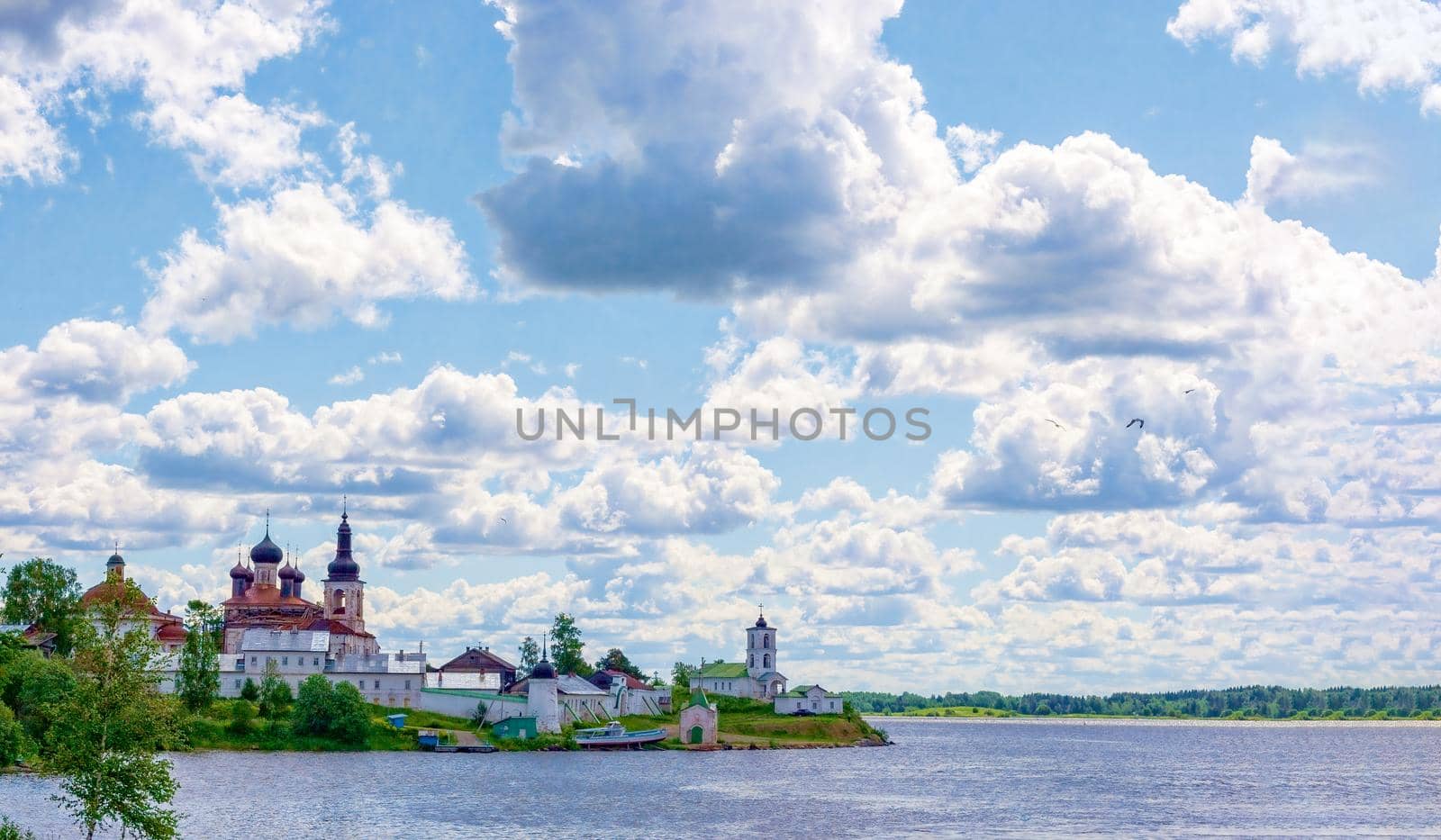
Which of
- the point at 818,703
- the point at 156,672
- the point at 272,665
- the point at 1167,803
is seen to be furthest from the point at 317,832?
the point at 818,703

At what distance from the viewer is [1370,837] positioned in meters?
71.4

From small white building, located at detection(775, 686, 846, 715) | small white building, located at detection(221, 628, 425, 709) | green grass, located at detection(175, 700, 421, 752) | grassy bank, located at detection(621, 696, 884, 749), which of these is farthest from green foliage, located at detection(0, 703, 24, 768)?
small white building, located at detection(775, 686, 846, 715)

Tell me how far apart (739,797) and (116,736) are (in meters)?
51.2

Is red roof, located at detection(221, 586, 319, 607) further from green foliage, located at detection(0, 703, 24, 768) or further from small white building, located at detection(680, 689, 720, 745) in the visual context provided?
green foliage, located at detection(0, 703, 24, 768)

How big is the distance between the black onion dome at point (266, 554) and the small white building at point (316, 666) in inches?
920

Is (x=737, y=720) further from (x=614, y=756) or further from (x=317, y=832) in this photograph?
(x=317, y=832)

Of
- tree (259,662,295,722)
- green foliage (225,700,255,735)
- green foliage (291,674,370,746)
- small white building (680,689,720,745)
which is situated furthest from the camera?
small white building (680,689,720,745)

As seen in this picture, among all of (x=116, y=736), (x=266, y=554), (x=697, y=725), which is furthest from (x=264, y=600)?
(x=116, y=736)

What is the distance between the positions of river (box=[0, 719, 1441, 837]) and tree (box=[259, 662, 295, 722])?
11634mm

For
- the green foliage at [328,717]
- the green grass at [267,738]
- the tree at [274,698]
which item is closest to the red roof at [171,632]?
the tree at [274,698]

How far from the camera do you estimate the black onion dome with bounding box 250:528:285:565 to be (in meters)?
176

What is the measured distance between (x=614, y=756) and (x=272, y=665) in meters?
38.7

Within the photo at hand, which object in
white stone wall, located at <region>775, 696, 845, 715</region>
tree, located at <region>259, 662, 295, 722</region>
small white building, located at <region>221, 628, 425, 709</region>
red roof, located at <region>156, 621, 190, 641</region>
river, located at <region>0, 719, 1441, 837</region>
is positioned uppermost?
red roof, located at <region>156, 621, 190, 641</region>

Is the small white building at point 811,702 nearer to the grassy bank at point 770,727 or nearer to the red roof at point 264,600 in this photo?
Result: the grassy bank at point 770,727
